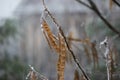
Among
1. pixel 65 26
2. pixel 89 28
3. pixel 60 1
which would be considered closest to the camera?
pixel 89 28

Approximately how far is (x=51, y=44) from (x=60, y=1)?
1022 centimetres

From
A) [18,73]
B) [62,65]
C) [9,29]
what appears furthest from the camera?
[9,29]

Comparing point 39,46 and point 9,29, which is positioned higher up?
point 39,46

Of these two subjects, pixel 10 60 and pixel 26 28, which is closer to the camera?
pixel 10 60

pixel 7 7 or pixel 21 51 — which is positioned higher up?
pixel 7 7

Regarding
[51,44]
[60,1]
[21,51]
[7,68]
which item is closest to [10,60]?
[7,68]

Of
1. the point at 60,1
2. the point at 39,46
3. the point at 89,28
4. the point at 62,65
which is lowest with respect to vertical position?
the point at 62,65

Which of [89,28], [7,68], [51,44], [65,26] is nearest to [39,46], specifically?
[65,26]

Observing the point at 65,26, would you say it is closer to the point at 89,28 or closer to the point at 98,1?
the point at 98,1

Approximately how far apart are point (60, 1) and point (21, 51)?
181 cm

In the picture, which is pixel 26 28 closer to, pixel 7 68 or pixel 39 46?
pixel 39 46

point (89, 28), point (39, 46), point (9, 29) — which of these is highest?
point (39, 46)

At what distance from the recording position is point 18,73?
273 inches

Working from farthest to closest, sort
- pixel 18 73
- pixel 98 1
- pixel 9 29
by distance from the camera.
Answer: pixel 98 1, pixel 9 29, pixel 18 73
